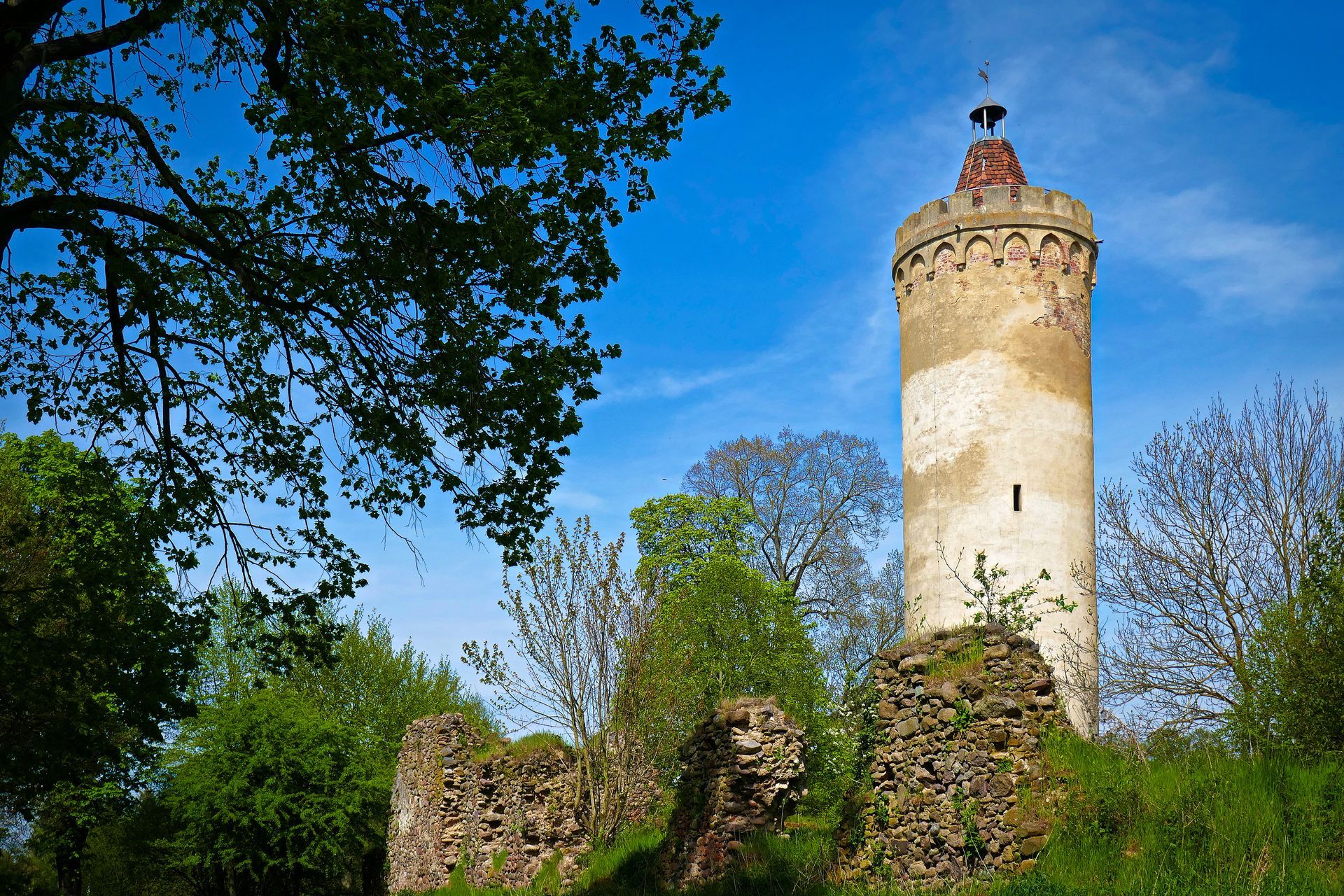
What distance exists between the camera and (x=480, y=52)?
8.26 m

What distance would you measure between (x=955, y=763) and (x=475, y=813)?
12.0 metres

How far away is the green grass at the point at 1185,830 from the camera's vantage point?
7719mm

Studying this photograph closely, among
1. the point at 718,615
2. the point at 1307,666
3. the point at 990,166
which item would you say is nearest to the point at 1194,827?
the point at 1307,666

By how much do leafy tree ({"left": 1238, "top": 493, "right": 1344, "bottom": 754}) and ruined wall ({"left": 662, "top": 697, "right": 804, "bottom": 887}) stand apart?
5438 mm

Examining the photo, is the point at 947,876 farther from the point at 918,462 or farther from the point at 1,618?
the point at 918,462

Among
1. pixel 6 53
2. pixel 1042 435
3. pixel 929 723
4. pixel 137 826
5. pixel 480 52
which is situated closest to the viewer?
pixel 6 53

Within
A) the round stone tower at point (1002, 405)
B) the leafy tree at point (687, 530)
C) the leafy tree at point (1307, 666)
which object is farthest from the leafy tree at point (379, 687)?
the leafy tree at point (1307, 666)

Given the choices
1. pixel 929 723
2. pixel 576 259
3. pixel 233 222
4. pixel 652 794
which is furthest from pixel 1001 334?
pixel 233 222

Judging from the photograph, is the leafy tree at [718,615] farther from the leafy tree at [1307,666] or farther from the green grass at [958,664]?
the leafy tree at [1307,666]

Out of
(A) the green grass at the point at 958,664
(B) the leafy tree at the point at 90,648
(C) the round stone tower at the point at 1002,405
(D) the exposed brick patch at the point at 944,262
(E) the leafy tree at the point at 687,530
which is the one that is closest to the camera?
(B) the leafy tree at the point at 90,648

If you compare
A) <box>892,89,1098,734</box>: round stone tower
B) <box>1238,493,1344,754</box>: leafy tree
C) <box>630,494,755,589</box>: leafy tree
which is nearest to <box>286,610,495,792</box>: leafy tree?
<box>630,494,755,589</box>: leafy tree

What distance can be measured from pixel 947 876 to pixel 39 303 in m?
9.69

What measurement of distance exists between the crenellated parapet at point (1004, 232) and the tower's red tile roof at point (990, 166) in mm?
1074

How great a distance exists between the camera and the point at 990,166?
2408 cm
